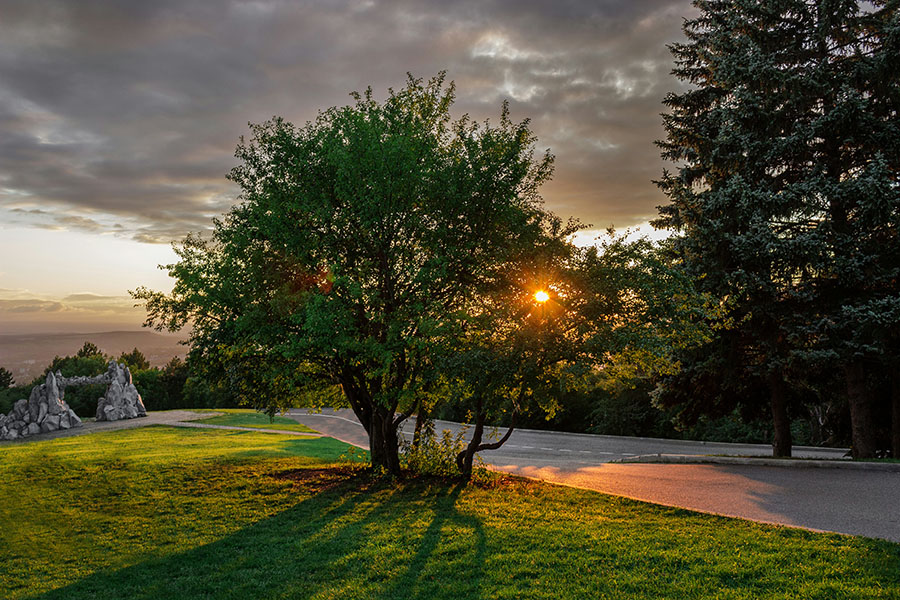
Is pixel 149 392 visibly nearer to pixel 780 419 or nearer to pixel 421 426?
pixel 421 426

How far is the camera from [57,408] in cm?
3297

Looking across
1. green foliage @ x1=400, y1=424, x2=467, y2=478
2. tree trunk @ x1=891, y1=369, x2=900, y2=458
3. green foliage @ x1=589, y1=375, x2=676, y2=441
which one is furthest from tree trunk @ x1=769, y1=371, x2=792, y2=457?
green foliage @ x1=400, y1=424, x2=467, y2=478

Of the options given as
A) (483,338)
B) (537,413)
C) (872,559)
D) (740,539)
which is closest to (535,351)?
(483,338)

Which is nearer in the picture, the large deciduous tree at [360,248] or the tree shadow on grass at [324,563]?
the tree shadow on grass at [324,563]

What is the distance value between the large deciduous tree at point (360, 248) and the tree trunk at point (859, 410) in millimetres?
10051

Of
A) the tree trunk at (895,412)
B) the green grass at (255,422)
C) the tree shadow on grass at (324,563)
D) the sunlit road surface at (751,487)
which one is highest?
the tree trunk at (895,412)

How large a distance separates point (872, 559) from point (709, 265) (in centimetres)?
1093

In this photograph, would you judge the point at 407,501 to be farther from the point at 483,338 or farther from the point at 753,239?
the point at 753,239

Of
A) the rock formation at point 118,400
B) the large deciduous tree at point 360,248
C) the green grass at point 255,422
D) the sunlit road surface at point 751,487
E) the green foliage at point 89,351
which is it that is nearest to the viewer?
the sunlit road surface at point 751,487

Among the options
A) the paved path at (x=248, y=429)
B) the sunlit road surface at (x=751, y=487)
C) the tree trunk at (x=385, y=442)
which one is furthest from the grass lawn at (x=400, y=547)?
the paved path at (x=248, y=429)

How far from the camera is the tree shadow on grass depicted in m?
6.48

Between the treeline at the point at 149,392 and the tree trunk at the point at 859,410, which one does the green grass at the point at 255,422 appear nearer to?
the treeline at the point at 149,392

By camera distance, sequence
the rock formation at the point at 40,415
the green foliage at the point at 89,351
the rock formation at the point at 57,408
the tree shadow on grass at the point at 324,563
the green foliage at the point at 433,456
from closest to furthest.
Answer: the tree shadow on grass at the point at 324,563 < the green foliage at the point at 433,456 < the rock formation at the point at 40,415 < the rock formation at the point at 57,408 < the green foliage at the point at 89,351

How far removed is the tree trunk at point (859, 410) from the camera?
596 inches
